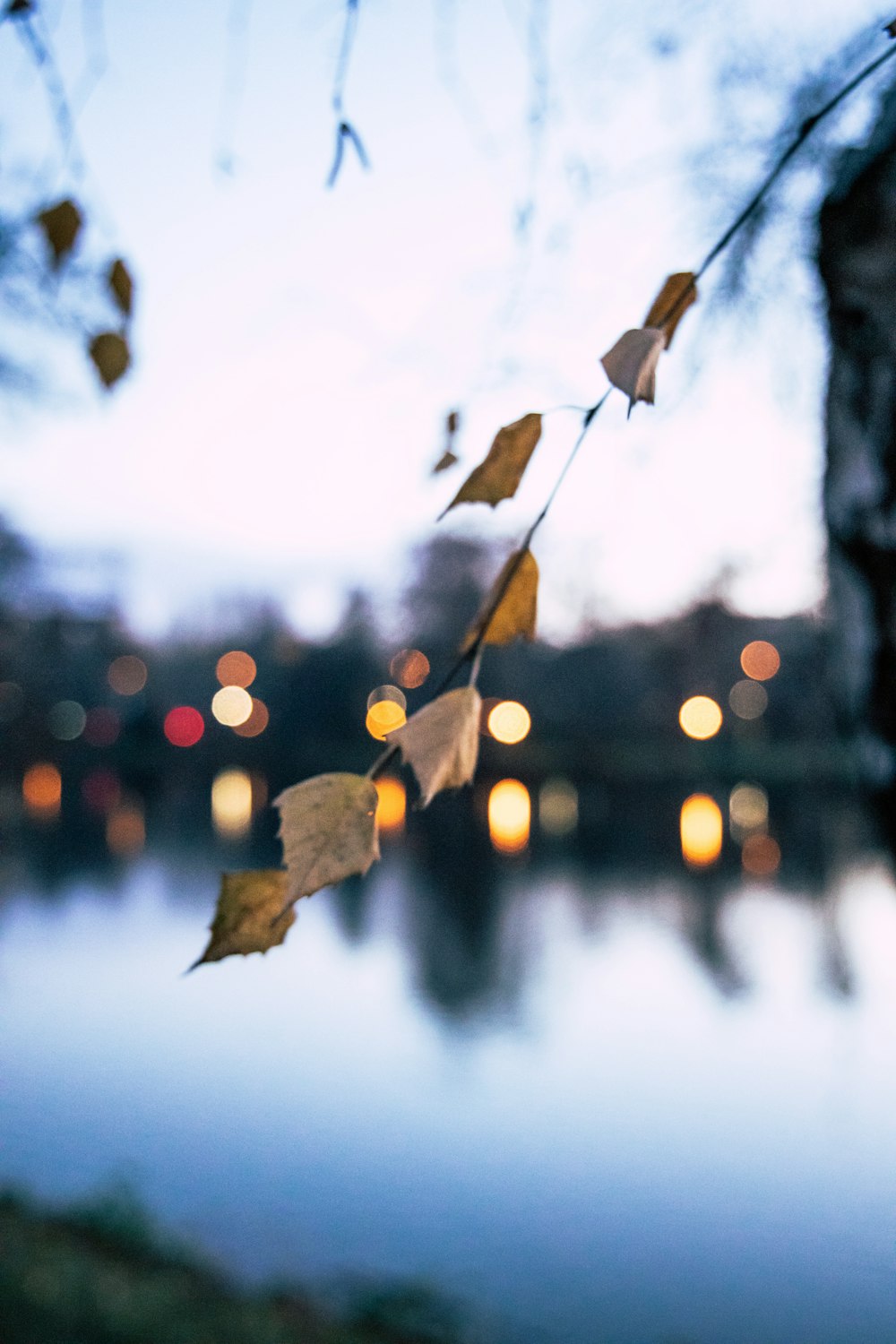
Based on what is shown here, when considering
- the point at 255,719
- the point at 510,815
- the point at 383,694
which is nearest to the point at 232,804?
the point at 510,815

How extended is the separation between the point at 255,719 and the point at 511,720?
13.6 m

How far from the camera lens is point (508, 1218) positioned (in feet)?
15.8

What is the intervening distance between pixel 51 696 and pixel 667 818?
2670 cm

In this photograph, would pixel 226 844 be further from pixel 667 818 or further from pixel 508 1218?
pixel 508 1218

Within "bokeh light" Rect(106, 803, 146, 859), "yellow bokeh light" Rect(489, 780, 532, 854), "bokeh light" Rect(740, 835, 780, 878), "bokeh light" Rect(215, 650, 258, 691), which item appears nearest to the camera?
"bokeh light" Rect(740, 835, 780, 878)

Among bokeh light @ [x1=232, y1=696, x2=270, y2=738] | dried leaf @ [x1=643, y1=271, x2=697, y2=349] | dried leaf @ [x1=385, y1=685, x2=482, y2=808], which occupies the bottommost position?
dried leaf @ [x1=385, y1=685, x2=482, y2=808]

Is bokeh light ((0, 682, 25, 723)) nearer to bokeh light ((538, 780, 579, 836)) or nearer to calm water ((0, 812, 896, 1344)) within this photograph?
bokeh light ((538, 780, 579, 836))

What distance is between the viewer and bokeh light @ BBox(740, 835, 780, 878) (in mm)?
15789

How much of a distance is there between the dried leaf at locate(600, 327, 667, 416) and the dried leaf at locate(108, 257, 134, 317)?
520 millimetres

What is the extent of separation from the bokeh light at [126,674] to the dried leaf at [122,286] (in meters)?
46.1

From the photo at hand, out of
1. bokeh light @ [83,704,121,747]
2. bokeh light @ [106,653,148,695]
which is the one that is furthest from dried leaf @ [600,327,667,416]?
bokeh light @ [106,653,148,695]

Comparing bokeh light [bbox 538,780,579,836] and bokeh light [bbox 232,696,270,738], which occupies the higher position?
bokeh light [bbox 232,696,270,738]

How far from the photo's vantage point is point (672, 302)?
0.59m

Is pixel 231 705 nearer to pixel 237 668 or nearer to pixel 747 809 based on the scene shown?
pixel 237 668
